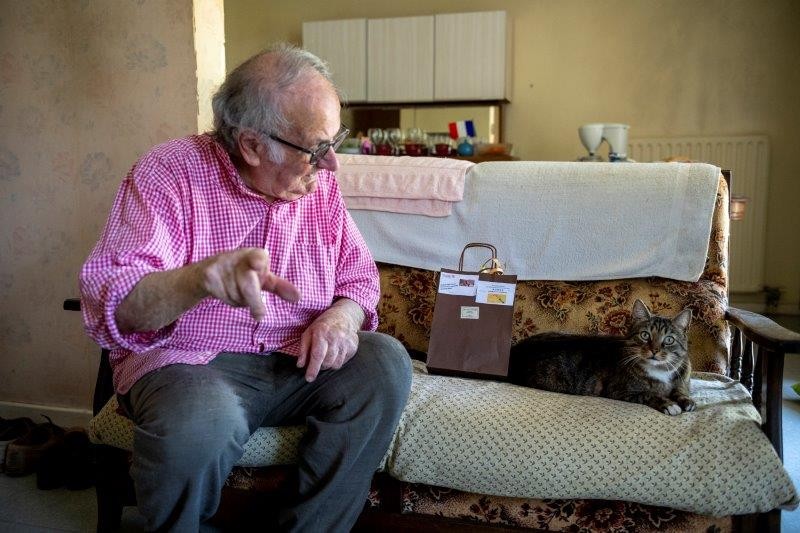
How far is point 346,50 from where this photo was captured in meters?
5.01

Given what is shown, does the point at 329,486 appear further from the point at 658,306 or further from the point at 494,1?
the point at 494,1

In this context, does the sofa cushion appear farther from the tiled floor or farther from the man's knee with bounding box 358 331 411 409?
the tiled floor

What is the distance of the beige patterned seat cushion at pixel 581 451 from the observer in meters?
1.30

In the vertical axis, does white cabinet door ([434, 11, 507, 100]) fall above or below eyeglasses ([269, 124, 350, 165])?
above

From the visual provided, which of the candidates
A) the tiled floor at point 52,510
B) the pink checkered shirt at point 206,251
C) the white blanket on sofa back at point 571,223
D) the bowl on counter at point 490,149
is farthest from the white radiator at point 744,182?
the pink checkered shirt at point 206,251

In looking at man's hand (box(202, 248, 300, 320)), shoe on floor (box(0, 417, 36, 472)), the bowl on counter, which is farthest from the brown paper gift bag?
the bowl on counter

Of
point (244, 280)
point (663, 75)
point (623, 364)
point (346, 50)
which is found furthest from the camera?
point (346, 50)

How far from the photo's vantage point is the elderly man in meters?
1.21

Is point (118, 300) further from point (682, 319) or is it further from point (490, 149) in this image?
point (490, 149)

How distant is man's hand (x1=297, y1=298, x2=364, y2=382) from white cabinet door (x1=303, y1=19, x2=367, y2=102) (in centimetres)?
372

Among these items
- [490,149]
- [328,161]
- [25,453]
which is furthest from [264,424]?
[490,149]

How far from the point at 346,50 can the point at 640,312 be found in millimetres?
3854

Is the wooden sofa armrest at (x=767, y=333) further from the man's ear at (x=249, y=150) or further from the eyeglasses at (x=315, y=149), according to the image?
the man's ear at (x=249, y=150)

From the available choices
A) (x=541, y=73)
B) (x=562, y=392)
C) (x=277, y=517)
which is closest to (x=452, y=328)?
(x=562, y=392)
